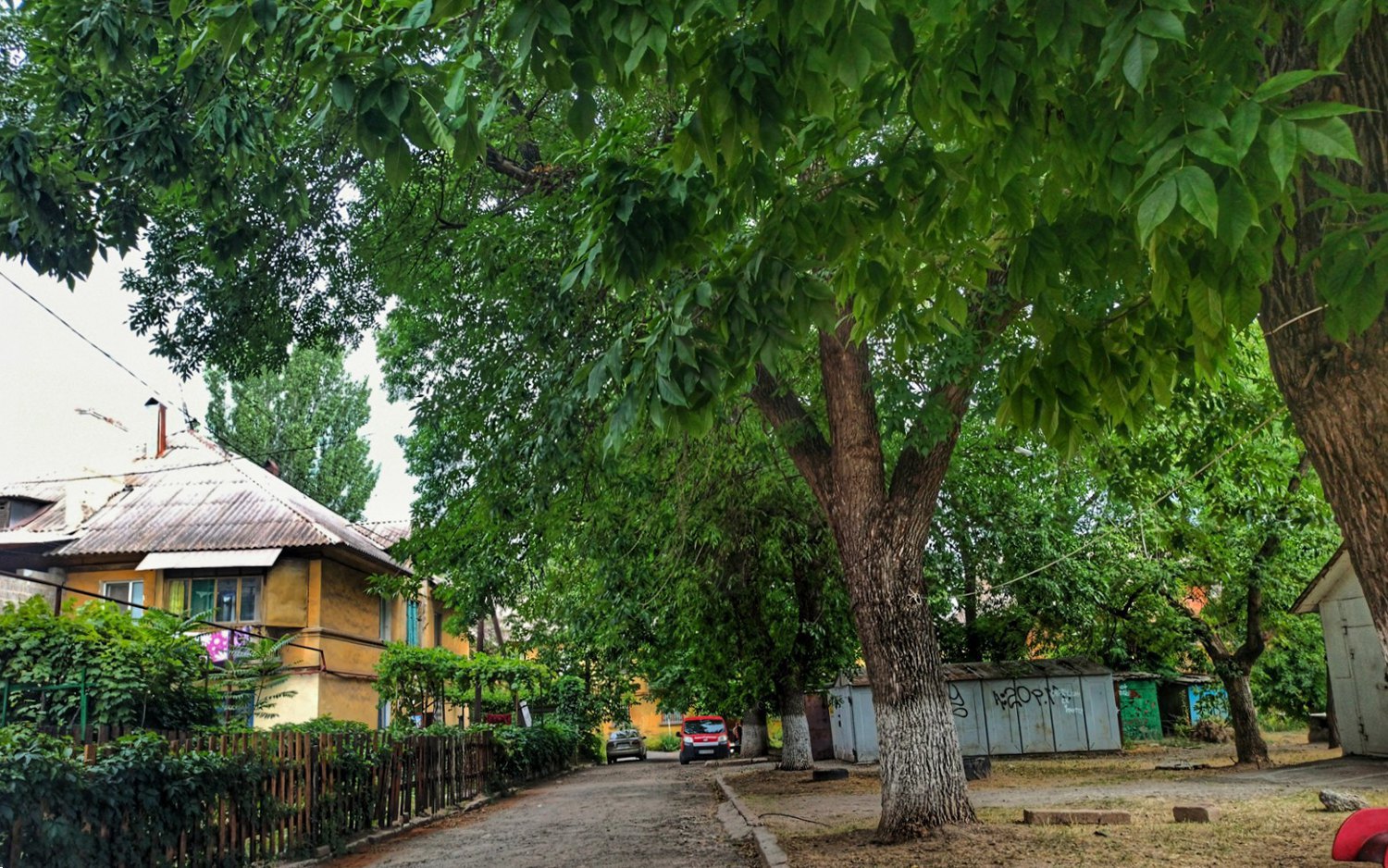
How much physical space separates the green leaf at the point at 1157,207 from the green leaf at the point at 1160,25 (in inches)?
17.4

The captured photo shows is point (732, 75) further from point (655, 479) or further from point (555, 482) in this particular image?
point (655, 479)

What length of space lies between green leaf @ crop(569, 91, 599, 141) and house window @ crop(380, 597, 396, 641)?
29.9 metres

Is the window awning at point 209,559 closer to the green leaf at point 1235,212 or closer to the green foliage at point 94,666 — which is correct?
the green foliage at point 94,666

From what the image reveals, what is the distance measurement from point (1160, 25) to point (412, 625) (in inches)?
1385

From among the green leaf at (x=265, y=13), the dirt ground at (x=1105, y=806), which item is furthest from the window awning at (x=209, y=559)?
the green leaf at (x=265, y=13)

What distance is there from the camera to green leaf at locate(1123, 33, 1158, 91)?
2949mm

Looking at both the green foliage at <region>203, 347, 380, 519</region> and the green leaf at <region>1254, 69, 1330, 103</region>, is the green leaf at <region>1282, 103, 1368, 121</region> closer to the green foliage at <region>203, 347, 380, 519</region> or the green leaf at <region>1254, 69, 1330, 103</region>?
the green leaf at <region>1254, 69, 1330, 103</region>

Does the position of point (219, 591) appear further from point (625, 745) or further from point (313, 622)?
point (625, 745)

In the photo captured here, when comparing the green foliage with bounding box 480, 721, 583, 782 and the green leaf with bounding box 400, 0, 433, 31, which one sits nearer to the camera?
the green leaf with bounding box 400, 0, 433, 31

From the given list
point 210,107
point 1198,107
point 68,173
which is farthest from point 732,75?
point 68,173

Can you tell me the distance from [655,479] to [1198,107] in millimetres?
11115

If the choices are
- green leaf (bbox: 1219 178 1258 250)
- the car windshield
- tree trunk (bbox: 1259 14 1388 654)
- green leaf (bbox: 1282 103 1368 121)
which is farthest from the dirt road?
the car windshield

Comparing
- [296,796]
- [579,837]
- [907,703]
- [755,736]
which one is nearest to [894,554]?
[907,703]

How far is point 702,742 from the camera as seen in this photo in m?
37.4
